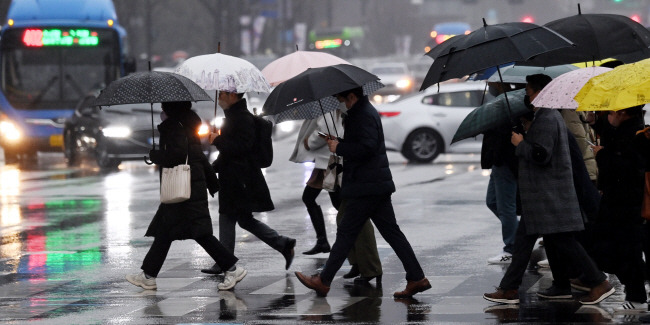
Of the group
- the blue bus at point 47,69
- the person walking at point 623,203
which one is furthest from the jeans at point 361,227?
the blue bus at point 47,69

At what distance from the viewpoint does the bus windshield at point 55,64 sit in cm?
2652

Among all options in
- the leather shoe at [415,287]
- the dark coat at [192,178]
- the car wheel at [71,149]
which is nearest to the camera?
the leather shoe at [415,287]

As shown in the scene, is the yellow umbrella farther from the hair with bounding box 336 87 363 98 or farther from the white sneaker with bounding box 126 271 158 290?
the white sneaker with bounding box 126 271 158 290

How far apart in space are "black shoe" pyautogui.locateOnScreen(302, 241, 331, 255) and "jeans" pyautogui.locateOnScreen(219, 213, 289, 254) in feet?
3.62

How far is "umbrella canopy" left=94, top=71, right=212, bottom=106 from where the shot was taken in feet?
31.2

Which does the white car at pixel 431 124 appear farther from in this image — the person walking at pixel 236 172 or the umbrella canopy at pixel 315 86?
the umbrella canopy at pixel 315 86

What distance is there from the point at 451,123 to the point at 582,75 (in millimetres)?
15247

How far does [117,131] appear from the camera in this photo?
23.8 meters

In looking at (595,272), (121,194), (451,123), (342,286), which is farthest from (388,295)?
(451,123)

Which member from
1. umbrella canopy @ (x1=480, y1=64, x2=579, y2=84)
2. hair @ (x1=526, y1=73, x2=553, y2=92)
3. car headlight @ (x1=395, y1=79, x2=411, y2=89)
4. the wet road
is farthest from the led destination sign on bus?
car headlight @ (x1=395, y1=79, x2=411, y2=89)

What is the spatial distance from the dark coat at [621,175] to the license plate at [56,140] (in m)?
19.1

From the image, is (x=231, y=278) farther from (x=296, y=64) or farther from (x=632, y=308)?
(x=632, y=308)

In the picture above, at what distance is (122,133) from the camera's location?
2373 cm

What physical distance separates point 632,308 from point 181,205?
338cm
